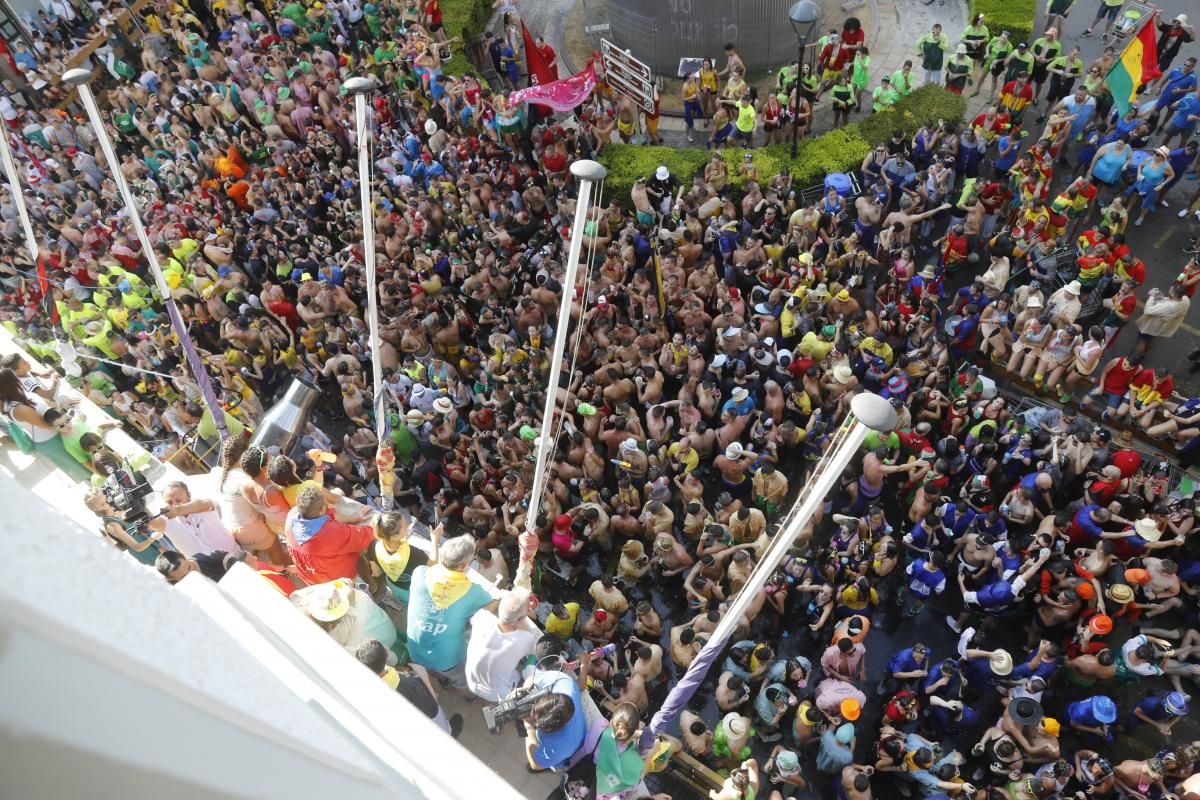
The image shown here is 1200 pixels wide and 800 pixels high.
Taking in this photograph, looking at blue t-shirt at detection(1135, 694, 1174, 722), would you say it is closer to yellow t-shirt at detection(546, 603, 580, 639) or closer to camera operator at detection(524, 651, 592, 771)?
A: yellow t-shirt at detection(546, 603, 580, 639)

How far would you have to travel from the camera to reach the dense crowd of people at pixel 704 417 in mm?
8586

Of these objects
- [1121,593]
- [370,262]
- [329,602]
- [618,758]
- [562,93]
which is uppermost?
[370,262]

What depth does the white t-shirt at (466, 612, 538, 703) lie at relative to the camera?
679cm

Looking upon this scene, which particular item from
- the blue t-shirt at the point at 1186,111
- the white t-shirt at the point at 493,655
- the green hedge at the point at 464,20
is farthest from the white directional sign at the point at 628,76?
the white t-shirt at the point at 493,655

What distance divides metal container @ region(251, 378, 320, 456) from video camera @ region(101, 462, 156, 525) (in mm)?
2142

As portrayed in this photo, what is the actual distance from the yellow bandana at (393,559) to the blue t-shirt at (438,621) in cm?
60

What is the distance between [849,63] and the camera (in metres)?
18.0

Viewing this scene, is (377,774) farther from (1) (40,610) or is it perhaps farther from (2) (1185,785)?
(2) (1185,785)

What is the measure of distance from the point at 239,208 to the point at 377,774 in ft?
59.7

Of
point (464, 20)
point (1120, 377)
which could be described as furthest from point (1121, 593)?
point (464, 20)

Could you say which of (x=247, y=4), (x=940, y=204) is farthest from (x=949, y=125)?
(x=247, y=4)

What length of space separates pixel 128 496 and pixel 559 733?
501cm

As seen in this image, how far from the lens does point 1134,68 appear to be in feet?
48.1

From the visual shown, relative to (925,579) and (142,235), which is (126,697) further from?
(925,579)
